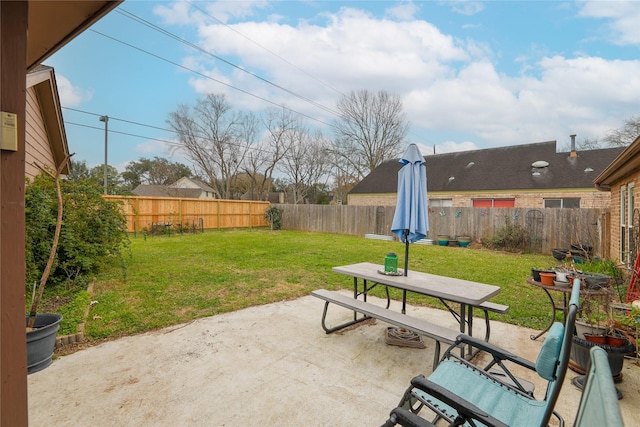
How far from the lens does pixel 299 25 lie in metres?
13.5

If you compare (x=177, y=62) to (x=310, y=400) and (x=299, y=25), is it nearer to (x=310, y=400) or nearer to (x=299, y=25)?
(x=299, y=25)

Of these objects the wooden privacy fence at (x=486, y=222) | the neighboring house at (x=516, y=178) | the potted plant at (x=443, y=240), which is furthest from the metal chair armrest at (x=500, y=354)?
the neighboring house at (x=516, y=178)

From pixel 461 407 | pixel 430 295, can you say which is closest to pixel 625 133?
pixel 430 295

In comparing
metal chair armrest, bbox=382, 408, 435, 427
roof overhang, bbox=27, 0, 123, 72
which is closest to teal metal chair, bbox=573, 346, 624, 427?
metal chair armrest, bbox=382, 408, 435, 427

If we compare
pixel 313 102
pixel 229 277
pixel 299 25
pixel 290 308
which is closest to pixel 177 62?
pixel 299 25

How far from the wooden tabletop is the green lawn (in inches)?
58.7

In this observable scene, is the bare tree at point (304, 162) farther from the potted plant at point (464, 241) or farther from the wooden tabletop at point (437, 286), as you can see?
the wooden tabletop at point (437, 286)

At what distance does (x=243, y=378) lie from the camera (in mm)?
2789

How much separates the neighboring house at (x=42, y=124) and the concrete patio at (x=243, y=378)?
4202mm

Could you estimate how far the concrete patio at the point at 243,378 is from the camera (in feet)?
7.57

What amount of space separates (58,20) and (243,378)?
284 cm

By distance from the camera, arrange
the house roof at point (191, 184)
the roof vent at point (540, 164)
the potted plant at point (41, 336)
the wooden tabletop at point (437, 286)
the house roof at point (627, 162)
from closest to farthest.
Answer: the potted plant at point (41, 336), the wooden tabletop at point (437, 286), the house roof at point (627, 162), the roof vent at point (540, 164), the house roof at point (191, 184)

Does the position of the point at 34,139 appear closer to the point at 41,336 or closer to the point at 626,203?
the point at 41,336

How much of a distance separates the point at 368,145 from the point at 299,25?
1387 cm
